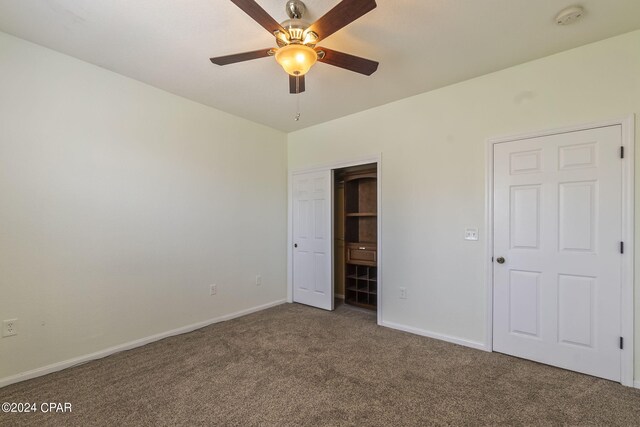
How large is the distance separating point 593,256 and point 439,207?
1256 millimetres

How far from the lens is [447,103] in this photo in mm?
2977

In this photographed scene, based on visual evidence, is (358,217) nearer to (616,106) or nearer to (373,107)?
(373,107)

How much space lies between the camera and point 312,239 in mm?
4168

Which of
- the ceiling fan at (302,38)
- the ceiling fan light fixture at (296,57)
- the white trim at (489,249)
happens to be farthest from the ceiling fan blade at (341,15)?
the white trim at (489,249)

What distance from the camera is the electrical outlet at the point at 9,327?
2149mm

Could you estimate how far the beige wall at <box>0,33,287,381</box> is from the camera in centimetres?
222

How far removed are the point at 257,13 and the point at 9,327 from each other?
9.49 feet

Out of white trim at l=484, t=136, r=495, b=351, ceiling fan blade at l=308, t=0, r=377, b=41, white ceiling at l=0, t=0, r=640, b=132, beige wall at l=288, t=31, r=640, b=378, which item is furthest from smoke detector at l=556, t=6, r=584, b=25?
ceiling fan blade at l=308, t=0, r=377, b=41

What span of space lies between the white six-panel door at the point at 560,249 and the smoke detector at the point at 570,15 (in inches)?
33.7

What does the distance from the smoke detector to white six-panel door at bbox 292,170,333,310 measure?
8.71ft

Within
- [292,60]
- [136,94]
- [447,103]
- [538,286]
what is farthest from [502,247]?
[136,94]

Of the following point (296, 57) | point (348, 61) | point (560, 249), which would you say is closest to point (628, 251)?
point (560, 249)

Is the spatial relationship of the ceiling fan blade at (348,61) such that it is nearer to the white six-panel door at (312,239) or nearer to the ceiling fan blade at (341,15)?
the ceiling fan blade at (341,15)

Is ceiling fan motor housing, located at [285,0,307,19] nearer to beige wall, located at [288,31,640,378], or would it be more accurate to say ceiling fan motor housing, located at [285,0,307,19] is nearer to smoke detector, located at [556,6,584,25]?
beige wall, located at [288,31,640,378]
